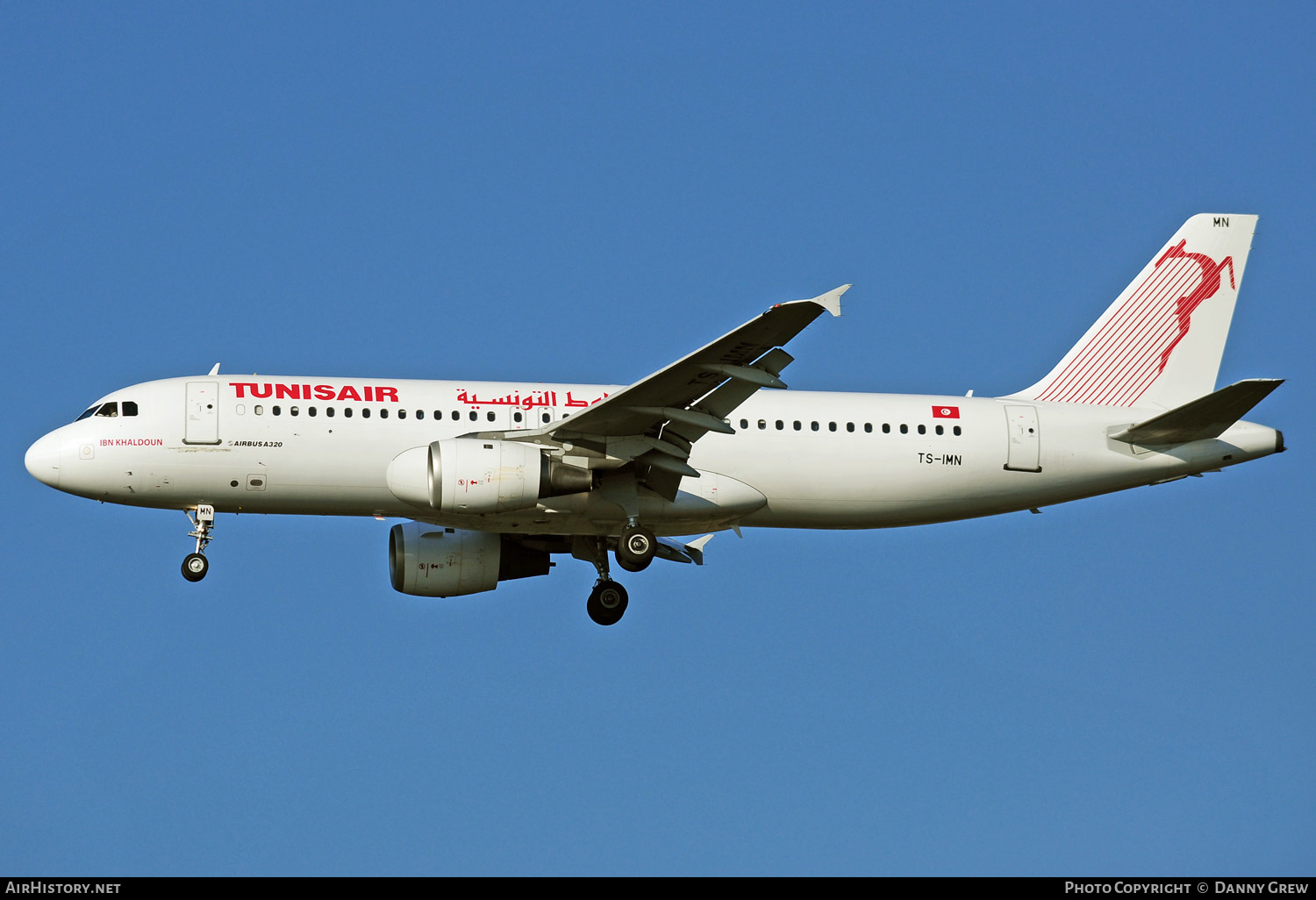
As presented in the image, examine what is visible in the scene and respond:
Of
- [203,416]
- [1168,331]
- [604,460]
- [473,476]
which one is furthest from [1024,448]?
[203,416]

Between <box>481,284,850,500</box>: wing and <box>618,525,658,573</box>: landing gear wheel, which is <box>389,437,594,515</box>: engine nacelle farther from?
<box>618,525,658,573</box>: landing gear wheel

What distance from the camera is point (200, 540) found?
3650 centimetres

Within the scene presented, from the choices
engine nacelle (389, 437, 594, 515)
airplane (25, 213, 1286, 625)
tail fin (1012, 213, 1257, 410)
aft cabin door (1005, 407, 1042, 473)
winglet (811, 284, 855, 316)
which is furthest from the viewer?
tail fin (1012, 213, 1257, 410)

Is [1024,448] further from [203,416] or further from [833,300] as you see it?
[203,416]

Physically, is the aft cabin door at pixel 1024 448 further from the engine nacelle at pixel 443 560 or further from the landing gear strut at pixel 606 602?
the engine nacelle at pixel 443 560

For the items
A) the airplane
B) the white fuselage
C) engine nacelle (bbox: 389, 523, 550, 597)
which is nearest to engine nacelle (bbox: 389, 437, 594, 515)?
the airplane

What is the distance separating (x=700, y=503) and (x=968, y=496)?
6210 millimetres

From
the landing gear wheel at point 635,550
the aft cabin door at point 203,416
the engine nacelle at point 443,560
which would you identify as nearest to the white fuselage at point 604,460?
the aft cabin door at point 203,416

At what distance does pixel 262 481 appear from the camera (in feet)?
117

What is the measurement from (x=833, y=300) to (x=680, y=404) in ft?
17.8

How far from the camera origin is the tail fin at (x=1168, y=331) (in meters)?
40.3

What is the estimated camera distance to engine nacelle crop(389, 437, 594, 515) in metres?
33.9

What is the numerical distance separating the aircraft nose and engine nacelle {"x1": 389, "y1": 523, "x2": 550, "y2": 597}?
299 inches

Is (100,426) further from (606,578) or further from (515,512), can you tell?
(606,578)
